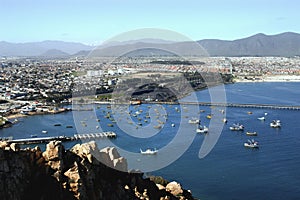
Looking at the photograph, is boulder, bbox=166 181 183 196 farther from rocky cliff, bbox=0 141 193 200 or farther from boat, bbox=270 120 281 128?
boat, bbox=270 120 281 128

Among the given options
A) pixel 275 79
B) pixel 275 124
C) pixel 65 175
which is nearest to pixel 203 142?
pixel 275 124

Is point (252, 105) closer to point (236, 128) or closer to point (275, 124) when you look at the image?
point (275, 124)

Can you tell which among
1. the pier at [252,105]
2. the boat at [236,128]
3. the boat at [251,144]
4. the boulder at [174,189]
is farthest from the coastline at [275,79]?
the boulder at [174,189]

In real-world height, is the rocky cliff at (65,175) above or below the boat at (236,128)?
above

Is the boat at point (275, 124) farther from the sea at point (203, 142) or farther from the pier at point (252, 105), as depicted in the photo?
the pier at point (252, 105)

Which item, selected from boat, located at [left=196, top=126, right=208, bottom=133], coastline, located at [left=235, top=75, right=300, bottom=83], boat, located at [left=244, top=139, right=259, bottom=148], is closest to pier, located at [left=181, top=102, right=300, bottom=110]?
boat, located at [left=196, top=126, right=208, bottom=133]
